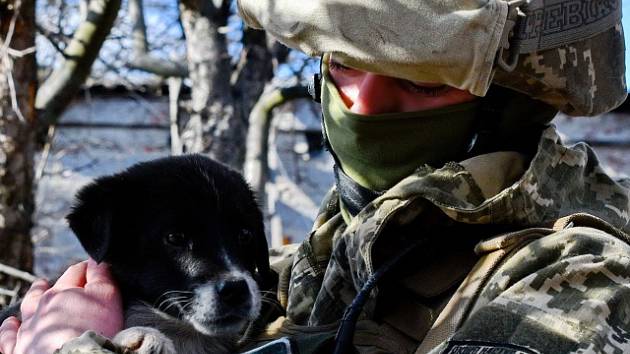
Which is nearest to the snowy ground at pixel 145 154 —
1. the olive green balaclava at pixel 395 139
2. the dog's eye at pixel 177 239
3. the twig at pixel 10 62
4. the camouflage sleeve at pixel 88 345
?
the twig at pixel 10 62

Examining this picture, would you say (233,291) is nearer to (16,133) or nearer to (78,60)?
(16,133)

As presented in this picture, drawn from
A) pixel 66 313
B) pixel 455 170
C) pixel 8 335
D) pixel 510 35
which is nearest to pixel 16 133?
pixel 8 335

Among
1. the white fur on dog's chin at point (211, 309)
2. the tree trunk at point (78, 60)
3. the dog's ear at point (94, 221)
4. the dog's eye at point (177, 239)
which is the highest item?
the dog's ear at point (94, 221)

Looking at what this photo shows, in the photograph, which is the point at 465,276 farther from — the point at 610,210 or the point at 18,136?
the point at 18,136

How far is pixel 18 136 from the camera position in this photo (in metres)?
7.53

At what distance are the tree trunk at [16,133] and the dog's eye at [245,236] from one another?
4177 millimetres

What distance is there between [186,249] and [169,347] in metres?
0.50

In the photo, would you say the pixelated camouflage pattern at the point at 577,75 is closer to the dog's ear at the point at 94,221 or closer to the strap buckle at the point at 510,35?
the strap buckle at the point at 510,35

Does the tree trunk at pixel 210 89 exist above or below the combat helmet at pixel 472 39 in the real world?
below

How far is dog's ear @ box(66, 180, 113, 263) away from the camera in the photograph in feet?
11.1

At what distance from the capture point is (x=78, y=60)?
7.96m

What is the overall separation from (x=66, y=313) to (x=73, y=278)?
323 millimetres

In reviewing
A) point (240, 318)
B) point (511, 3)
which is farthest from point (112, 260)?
point (511, 3)

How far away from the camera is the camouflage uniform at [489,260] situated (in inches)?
93.7
